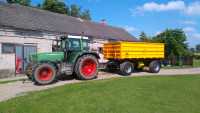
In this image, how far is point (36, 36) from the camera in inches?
862

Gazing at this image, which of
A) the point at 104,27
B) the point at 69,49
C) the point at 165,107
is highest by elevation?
the point at 104,27

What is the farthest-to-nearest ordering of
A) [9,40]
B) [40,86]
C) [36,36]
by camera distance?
[36,36] → [9,40] → [40,86]

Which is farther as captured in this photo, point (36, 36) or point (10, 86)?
point (36, 36)

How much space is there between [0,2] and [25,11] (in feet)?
7.46

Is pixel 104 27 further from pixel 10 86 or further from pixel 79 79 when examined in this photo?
pixel 10 86

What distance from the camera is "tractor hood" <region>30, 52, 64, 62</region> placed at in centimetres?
1544

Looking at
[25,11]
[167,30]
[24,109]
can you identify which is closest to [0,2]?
[25,11]

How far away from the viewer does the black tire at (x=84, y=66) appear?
54.1 ft

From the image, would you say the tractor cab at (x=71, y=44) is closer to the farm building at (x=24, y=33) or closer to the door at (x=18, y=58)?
the farm building at (x=24, y=33)

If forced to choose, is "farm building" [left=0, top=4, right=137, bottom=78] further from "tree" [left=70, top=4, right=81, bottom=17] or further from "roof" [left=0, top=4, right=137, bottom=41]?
"tree" [left=70, top=4, right=81, bottom=17]

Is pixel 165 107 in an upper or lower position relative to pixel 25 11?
lower

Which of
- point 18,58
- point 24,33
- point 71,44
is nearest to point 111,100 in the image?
A: point 71,44

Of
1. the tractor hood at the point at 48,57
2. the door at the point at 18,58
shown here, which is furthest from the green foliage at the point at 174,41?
the tractor hood at the point at 48,57

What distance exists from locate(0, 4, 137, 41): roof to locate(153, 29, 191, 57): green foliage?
908 centimetres
